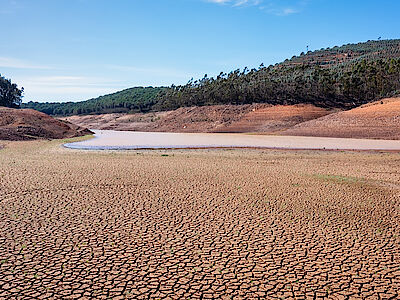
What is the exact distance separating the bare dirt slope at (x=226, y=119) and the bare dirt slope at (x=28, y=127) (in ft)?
102

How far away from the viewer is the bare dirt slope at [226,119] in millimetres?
61250

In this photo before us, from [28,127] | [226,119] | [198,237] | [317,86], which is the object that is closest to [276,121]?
[226,119]

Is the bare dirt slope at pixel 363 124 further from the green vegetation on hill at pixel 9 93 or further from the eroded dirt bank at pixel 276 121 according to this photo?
the green vegetation on hill at pixel 9 93

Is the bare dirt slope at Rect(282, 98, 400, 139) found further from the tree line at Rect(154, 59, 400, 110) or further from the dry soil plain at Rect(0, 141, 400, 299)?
the dry soil plain at Rect(0, 141, 400, 299)

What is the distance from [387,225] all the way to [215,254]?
4047 millimetres

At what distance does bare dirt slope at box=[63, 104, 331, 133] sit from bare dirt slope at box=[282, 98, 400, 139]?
9.84 m

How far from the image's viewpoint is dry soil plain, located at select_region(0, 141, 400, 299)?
Answer: 4.63 metres

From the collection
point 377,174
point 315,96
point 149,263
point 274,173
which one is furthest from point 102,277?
point 315,96

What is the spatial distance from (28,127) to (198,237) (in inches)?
1377

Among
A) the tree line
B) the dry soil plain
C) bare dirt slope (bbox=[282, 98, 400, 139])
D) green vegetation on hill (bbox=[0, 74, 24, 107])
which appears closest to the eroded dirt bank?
bare dirt slope (bbox=[282, 98, 400, 139])

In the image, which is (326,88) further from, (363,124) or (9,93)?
(9,93)

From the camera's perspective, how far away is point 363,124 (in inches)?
1673

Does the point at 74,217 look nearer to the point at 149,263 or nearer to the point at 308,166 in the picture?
the point at 149,263

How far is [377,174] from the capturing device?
13.9 metres
